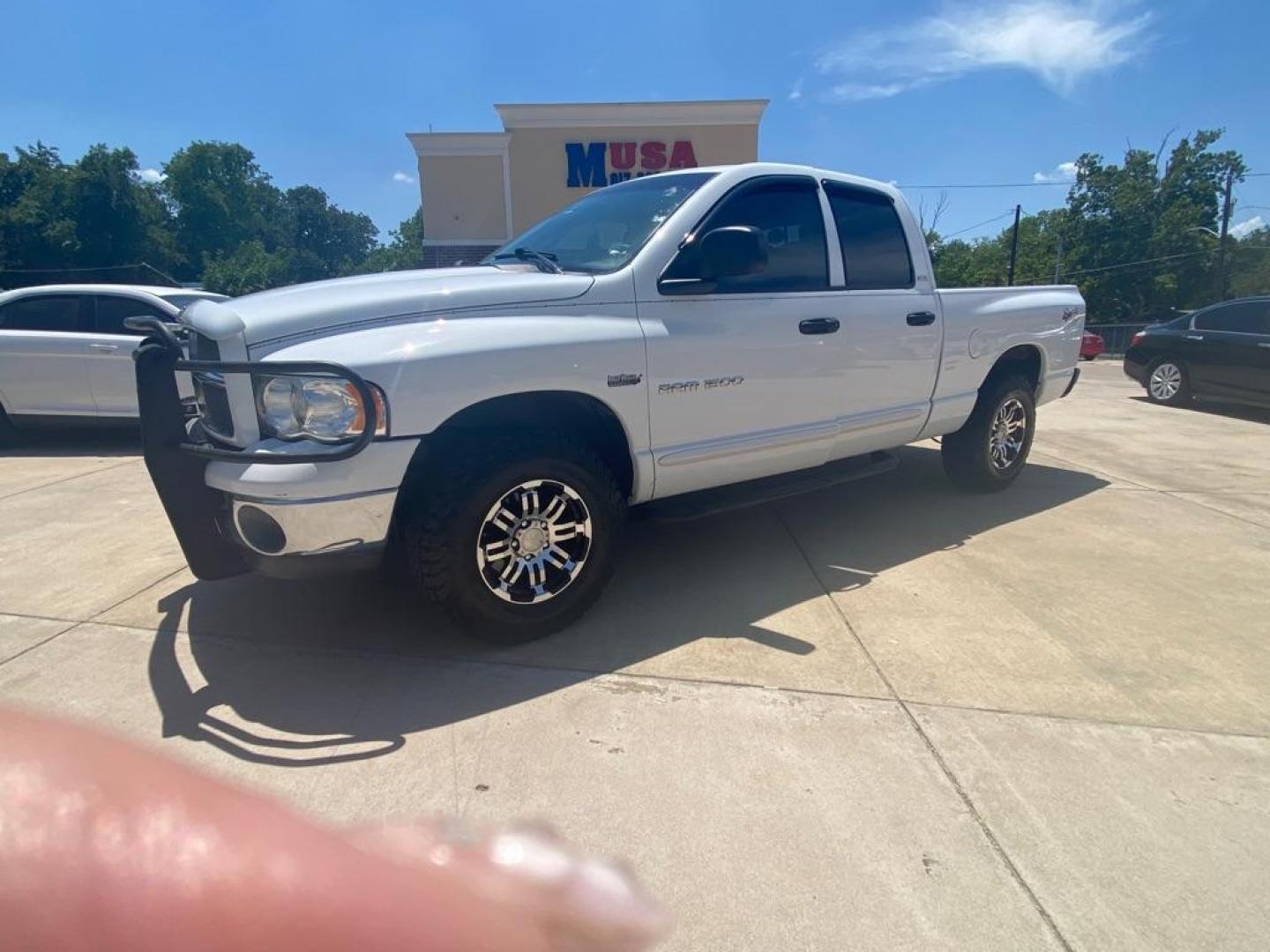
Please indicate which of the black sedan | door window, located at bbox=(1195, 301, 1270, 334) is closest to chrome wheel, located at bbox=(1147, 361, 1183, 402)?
the black sedan

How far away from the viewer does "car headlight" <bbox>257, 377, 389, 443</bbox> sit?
268cm

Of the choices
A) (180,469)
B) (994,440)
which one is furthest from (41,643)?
(994,440)

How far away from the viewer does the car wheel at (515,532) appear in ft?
9.83

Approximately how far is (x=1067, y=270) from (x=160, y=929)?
6294 centimetres

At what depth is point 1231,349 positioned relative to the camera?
10.1m

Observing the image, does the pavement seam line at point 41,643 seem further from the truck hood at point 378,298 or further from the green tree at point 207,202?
the green tree at point 207,202

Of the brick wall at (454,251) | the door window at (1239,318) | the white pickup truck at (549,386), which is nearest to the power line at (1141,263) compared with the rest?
the brick wall at (454,251)

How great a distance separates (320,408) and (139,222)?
67.4m

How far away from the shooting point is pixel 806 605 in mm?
3781

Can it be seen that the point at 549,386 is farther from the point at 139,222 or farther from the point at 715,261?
the point at 139,222

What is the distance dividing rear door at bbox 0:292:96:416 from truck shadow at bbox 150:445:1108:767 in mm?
4888

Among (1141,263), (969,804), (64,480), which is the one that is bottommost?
(969,804)

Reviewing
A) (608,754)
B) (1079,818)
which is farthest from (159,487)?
(1079,818)

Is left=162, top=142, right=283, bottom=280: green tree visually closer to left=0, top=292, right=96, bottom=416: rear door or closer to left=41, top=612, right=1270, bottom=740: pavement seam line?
left=0, top=292, right=96, bottom=416: rear door
